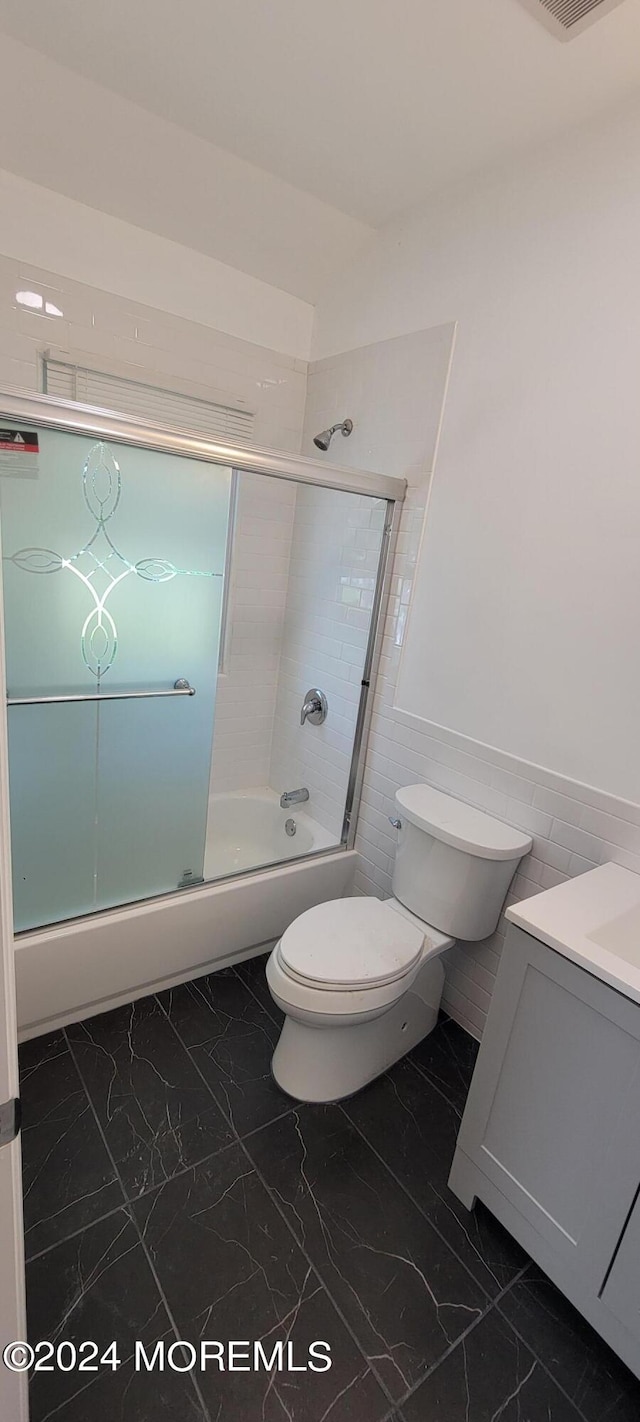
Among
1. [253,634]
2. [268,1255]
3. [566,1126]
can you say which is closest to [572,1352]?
[566,1126]

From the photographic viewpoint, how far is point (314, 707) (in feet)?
8.07

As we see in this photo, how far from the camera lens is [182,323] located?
6.85 feet

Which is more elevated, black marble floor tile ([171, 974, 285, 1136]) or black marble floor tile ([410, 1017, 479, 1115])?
black marble floor tile ([171, 974, 285, 1136])

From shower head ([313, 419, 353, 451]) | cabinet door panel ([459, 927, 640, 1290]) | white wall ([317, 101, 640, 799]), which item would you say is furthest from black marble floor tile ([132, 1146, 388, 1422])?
shower head ([313, 419, 353, 451])

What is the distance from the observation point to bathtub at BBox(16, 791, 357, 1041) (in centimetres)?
165

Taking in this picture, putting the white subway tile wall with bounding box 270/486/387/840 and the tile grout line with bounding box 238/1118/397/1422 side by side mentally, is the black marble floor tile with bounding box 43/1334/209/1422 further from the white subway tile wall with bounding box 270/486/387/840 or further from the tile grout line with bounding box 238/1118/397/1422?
the white subway tile wall with bounding box 270/486/387/840

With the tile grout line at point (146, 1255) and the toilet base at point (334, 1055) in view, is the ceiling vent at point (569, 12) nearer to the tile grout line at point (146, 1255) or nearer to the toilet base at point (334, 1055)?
the toilet base at point (334, 1055)

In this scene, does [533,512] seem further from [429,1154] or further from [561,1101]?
[429,1154]

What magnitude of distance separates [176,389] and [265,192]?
2.11 feet

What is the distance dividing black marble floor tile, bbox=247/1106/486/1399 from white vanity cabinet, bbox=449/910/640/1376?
17 cm

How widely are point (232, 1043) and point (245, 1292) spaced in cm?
61

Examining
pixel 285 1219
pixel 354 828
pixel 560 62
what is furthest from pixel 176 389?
pixel 285 1219

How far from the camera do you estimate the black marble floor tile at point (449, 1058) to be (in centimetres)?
170

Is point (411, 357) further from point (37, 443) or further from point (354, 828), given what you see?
point (354, 828)
